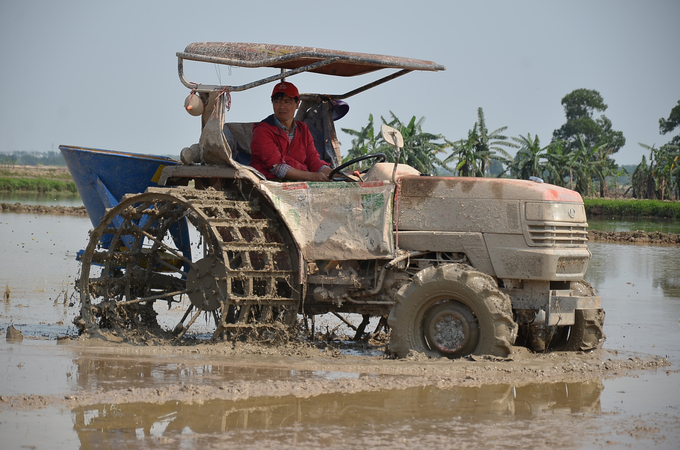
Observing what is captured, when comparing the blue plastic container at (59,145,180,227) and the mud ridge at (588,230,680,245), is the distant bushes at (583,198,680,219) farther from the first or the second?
the blue plastic container at (59,145,180,227)

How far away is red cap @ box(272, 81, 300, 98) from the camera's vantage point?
7.82m

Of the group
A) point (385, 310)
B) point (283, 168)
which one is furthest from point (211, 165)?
point (385, 310)

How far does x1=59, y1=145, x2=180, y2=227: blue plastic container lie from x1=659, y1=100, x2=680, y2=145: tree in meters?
83.3

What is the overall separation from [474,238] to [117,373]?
3.10 meters

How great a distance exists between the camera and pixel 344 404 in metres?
5.33

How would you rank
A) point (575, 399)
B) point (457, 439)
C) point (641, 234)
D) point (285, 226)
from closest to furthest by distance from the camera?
point (457, 439) → point (575, 399) → point (285, 226) → point (641, 234)

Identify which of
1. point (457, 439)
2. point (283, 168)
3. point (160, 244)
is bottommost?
point (457, 439)

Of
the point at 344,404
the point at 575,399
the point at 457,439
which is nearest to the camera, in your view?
the point at 457,439

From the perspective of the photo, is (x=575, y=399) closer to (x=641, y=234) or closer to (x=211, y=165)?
(x=211, y=165)

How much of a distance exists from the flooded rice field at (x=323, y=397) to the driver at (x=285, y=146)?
167cm

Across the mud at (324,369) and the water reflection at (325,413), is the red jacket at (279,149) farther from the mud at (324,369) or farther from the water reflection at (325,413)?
the water reflection at (325,413)

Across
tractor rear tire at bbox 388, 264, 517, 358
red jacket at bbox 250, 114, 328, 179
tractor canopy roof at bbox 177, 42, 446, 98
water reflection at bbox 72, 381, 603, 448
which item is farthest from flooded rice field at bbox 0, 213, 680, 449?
tractor canopy roof at bbox 177, 42, 446, 98

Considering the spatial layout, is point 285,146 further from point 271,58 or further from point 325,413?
point 325,413

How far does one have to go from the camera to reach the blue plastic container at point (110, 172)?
834 cm
